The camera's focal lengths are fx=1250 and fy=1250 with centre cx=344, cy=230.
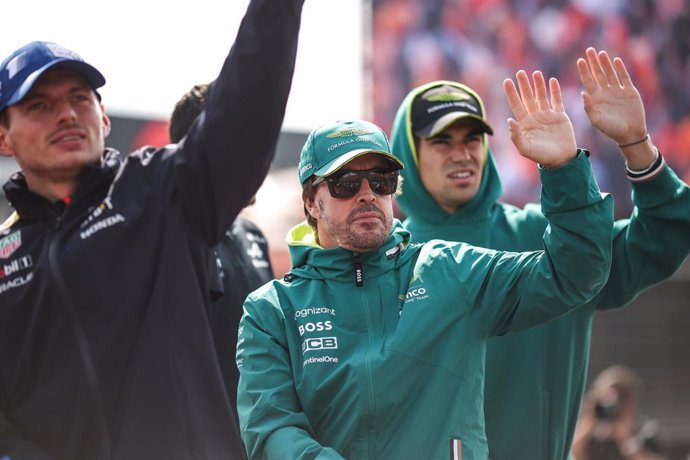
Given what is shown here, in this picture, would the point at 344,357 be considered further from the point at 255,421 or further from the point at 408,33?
the point at 408,33

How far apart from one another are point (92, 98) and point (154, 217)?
520mm

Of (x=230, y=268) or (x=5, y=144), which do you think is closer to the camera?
(x=5, y=144)

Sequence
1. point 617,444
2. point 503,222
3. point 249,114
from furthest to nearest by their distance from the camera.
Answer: point 617,444 < point 503,222 < point 249,114

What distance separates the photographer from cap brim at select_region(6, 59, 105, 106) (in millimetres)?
3691

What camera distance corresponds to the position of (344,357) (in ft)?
11.7

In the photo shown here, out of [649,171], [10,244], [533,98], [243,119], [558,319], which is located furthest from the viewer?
[558,319]

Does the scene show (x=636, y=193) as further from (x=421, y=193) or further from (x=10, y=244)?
(x=10, y=244)

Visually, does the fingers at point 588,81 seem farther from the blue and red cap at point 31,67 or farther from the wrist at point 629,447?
the wrist at point 629,447

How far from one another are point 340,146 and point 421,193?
1165mm

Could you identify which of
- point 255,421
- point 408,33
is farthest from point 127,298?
point 408,33

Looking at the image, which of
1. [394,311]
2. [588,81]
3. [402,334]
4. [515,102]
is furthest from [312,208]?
[588,81]

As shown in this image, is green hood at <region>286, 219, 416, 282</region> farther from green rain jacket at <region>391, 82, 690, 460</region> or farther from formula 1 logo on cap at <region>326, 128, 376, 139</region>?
green rain jacket at <region>391, 82, 690, 460</region>

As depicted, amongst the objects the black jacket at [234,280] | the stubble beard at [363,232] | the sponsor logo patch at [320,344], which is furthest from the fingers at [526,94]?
the black jacket at [234,280]

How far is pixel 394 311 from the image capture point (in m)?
3.63
